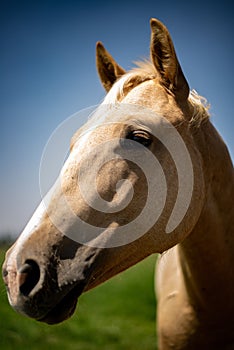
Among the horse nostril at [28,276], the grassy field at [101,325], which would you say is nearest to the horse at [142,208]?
the horse nostril at [28,276]

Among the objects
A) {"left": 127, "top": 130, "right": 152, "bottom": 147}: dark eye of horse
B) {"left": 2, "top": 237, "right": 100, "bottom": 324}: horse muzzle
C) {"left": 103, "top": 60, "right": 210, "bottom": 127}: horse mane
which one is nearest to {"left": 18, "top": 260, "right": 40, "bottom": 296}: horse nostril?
{"left": 2, "top": 237, "right": 100, "bottom": 324}: horse muzzle

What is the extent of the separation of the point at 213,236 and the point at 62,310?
45.2 inches

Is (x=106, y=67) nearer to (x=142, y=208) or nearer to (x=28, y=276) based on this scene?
(x=142, y=208)

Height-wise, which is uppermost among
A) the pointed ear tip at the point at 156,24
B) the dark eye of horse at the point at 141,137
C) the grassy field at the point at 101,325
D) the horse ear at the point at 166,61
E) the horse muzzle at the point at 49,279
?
the pointed ear tip at the point at 156,24

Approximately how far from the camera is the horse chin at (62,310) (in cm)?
207

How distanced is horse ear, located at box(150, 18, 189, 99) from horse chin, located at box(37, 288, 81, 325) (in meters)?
1.34

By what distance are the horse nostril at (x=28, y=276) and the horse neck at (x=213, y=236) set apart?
3.69 feet

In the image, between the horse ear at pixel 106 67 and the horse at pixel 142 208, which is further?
the horse ear at pixel 106 67

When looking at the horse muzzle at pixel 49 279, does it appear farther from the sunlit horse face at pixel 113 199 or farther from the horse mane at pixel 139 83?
the horse mane at pixel 139 83

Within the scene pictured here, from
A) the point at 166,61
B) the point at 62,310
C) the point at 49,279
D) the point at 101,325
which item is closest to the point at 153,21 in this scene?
the point at 166,61

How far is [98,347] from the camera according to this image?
6297mm

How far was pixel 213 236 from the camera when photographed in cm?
276

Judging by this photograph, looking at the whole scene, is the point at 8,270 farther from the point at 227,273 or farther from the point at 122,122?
the point at 227,273

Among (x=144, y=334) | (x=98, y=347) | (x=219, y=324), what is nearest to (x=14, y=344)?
(x=98, y=347)
